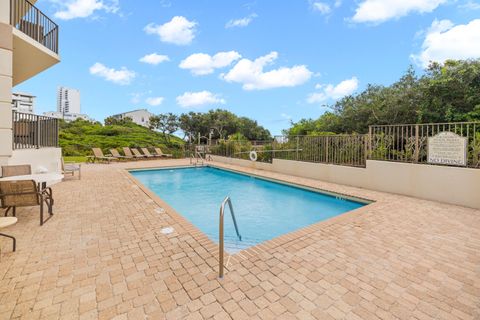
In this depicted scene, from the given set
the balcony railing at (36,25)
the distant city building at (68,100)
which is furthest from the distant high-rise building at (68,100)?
the balcony railing at (36,25)

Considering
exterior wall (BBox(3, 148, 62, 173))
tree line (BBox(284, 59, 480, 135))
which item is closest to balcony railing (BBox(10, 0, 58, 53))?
exterior wall (BBox(3, 148, 62, 173))

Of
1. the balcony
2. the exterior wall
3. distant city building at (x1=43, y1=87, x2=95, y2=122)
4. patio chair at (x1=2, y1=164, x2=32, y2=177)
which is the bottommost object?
patio chair at (x1=2, y1=164, x2=32, y2=177)

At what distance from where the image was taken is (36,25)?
320 inches

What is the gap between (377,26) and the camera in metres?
12.1

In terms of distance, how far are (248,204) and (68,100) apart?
12698 cm

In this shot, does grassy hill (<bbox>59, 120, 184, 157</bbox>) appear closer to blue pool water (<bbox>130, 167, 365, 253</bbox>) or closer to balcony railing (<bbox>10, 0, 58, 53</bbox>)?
blue pool water (<bbox>130, 167, 365, 253</bbox>)

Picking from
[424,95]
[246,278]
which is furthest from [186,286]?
[424,95]

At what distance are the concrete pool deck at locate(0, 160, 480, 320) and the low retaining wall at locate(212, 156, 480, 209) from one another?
148 centimetres

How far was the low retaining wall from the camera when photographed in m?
5.99

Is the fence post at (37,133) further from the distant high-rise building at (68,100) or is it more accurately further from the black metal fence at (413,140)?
the distant high-rise building at (68,100)

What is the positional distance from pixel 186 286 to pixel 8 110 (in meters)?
6.69

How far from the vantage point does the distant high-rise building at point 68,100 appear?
10188 centimetres

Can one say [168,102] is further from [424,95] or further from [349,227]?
[349,227]

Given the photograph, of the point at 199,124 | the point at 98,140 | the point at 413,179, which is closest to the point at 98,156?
the point at 98,140
